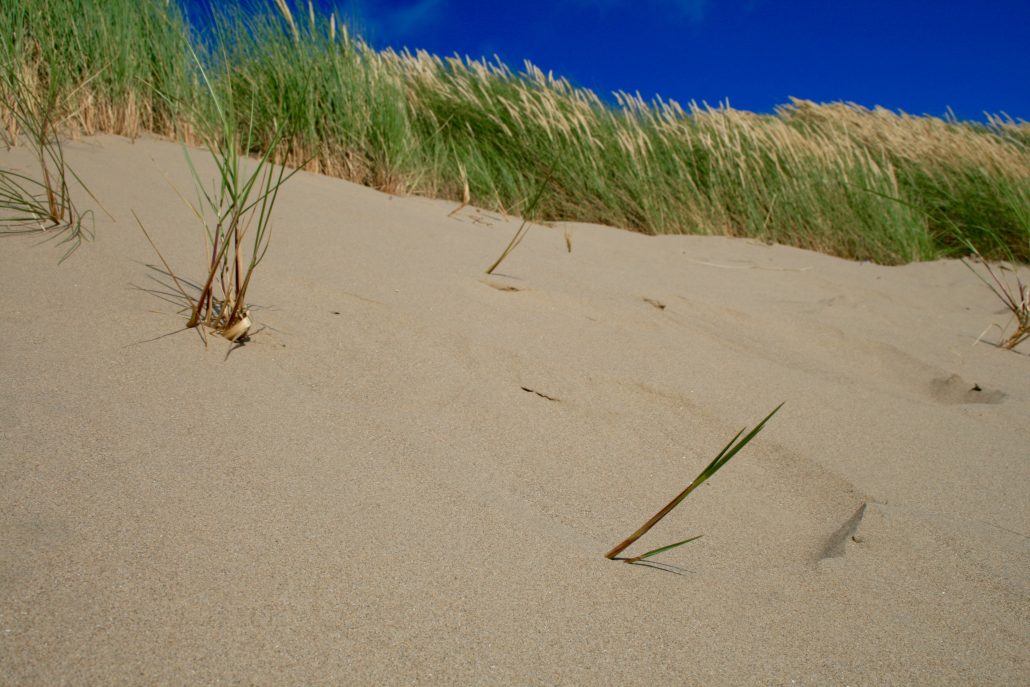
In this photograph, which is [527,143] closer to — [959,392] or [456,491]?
[959,392]

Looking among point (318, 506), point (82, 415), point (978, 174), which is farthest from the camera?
point (978, 174)

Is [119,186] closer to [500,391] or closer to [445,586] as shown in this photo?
[500,391]

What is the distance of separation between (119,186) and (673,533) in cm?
201

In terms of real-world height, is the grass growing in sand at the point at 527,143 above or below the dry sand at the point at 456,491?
above

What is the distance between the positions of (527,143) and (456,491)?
14.5ft

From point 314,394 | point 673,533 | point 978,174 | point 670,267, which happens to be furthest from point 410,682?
point 978,174

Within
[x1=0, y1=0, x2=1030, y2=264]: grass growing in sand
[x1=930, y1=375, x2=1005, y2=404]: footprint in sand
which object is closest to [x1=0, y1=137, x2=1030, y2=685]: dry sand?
[x1=930, y1=375, x2=1005, y2=404]: footprint in sand

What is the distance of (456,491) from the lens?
1118mm

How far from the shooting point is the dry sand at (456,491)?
797 millimetres

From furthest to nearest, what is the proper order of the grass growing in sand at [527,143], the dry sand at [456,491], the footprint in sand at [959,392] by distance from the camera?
1. the grass growing in sand at [527,143]
2. the footprint in sand at [959,392]
3. the dry sand at [456,491]

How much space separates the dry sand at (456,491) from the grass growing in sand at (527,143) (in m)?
1.38

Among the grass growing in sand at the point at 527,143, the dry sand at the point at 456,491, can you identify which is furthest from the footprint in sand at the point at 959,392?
the grass growing in sand at the point at 527,143

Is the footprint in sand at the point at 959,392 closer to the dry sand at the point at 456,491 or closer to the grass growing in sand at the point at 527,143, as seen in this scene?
the dry sand at the point at 456,491

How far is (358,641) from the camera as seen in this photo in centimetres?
78
